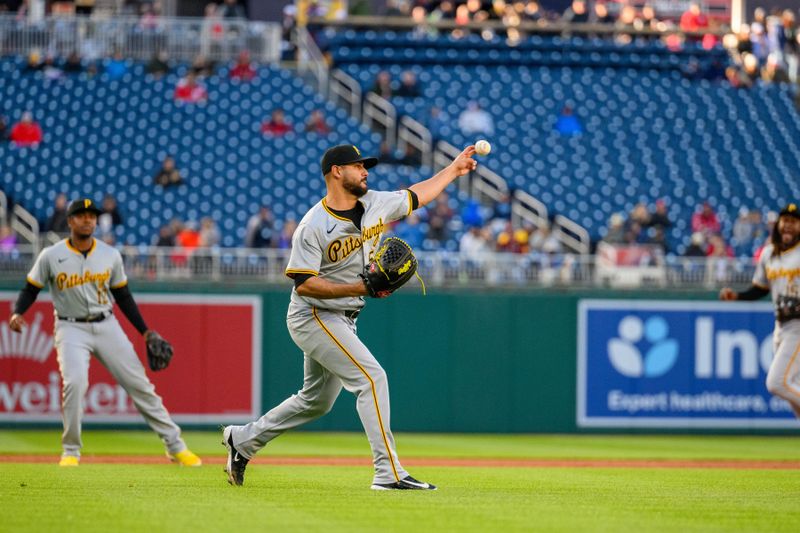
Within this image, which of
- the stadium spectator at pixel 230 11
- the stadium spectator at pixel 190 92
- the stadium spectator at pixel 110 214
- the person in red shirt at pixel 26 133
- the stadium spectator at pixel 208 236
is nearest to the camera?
the stadium spectator at pixel 208 236

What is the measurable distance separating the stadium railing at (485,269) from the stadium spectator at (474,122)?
24.4 ft

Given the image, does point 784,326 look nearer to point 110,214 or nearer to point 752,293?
point 752,293

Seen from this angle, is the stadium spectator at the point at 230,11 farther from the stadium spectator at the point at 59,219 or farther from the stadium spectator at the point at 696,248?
the stadium spectator at the point at 696,248

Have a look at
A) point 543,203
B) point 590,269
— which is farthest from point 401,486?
point 543,203

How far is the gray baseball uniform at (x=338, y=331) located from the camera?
24.0ft

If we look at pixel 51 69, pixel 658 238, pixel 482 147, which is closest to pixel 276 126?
pixel 51 69

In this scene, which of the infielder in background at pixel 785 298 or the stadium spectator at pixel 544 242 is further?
the stadium spectator at pixel 544 242

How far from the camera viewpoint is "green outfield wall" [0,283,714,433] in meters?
16.1

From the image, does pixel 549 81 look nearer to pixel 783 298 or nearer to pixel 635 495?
pixel 783 298

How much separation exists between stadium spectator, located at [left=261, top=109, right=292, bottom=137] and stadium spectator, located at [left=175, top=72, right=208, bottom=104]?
4.96ft

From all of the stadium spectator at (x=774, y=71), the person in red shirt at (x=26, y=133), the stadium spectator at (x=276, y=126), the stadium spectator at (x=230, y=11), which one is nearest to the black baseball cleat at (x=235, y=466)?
the person in red shirt at (x=26, y=133)

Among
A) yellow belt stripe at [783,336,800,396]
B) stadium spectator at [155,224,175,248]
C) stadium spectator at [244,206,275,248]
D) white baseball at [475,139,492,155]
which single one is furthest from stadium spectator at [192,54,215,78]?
white baseball at [475,139,492,155]

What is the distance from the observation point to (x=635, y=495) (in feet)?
24.7

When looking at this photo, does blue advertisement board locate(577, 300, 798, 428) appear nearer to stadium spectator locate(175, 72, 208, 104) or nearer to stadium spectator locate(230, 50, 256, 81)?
stadium spectator locate(175, 72, 208, 104)
